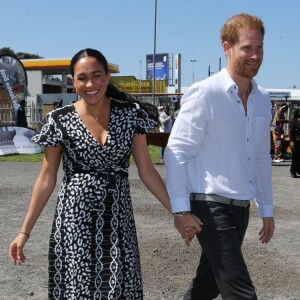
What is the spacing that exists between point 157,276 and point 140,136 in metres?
2.41

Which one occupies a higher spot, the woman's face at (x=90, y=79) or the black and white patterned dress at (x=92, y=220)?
the woman's face at (x=90, y=79)

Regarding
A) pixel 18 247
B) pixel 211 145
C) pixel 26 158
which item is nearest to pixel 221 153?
pixel 211 145

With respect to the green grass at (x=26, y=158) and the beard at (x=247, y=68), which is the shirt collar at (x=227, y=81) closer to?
the beard at (x=247, y=68)

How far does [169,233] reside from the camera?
23.2 ft

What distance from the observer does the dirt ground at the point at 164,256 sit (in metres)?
4.90

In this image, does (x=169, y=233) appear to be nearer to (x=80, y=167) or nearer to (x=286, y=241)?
(x=286, y=241)

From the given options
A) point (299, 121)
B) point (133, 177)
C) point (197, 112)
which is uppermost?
point (197, 112)

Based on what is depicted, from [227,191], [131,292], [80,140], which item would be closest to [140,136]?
[80,140]

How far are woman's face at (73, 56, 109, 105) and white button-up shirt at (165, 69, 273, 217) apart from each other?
16.9 inches

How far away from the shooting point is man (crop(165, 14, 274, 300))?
2.99m

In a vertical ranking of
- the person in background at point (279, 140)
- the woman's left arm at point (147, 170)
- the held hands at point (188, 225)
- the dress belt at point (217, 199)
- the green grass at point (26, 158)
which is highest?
the woman's left arm at point (147, 170)

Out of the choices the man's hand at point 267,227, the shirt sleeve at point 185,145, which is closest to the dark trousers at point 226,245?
the shirt sleeve at point 185,145

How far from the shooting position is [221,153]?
119 inches

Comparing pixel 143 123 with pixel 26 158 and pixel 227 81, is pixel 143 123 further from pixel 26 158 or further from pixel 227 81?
pixel 26 158
